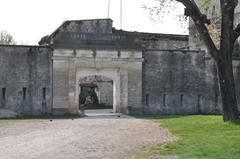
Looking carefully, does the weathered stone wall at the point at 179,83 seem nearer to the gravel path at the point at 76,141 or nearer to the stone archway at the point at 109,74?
the stone archway at the point at 109,74

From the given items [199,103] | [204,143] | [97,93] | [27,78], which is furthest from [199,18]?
[97,93]

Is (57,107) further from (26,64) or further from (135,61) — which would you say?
(135,61)

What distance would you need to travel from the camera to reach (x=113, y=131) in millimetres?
16547

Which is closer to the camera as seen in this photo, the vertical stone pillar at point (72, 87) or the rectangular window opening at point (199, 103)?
the vertical stone pillar at point (72, 87)

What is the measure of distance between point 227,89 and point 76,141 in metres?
7.26

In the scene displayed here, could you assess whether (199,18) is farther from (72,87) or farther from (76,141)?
(72,87)

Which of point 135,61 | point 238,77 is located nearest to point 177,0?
point 135,61

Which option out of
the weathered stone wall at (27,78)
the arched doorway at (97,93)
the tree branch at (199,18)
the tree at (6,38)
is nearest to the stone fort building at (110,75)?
the weathered stone wall at (27,78)

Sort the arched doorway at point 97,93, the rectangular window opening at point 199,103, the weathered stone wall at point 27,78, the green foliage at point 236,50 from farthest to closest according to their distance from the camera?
1. the arched doorway at point 97,93
2. the green foliage at point 236,50
3. the rectangular window opening at point 199,103
4. the weathered stone wall at point 27,78

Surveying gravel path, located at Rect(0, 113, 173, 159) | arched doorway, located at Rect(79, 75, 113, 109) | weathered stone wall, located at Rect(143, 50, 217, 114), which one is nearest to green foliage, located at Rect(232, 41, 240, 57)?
weathered stone wall, located at Rect(143, 50, 217, 114)

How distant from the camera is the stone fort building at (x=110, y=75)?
27.4 metres

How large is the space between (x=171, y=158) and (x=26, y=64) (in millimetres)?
18143

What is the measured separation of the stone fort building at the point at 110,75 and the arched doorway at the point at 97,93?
40.9ft

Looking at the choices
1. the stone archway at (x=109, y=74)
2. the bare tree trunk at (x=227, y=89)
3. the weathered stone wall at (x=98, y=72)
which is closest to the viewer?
the bare tree trunk at (x=227, y=89)
